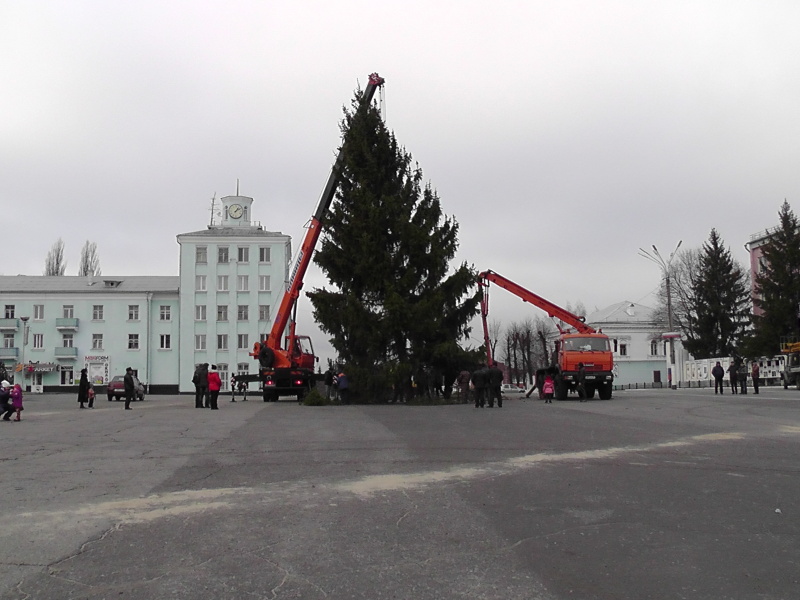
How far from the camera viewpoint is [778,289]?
205ft

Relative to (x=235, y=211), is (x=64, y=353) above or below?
below

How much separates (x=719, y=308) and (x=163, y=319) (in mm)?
54137

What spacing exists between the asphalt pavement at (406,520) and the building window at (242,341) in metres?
60.2

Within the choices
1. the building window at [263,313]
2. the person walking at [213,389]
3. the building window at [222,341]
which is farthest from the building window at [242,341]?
the person walking at [213,389]

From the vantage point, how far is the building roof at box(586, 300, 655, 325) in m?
97.0

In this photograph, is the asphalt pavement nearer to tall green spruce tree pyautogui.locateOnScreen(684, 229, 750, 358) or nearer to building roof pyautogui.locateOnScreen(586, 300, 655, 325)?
tall green spruce tree pyautogui.locateOnScreen(684, 229, 750, 358)

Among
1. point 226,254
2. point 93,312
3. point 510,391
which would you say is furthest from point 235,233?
point 510,391

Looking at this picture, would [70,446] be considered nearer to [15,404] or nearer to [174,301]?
[15,404]

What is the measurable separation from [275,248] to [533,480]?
6788cm

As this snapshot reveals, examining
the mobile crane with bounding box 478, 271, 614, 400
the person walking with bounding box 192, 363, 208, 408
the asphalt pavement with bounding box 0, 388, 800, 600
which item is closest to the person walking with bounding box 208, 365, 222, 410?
the person walking with bounding box 192, 363, 208, 408

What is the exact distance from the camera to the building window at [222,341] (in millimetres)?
73375

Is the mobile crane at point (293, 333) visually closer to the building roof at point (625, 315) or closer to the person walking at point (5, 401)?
the person walking at point (5, 401)

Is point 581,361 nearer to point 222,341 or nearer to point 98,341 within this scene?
point 222,341

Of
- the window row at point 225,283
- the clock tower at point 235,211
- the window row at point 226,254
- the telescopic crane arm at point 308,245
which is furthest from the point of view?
the clock tower at point 235,211
